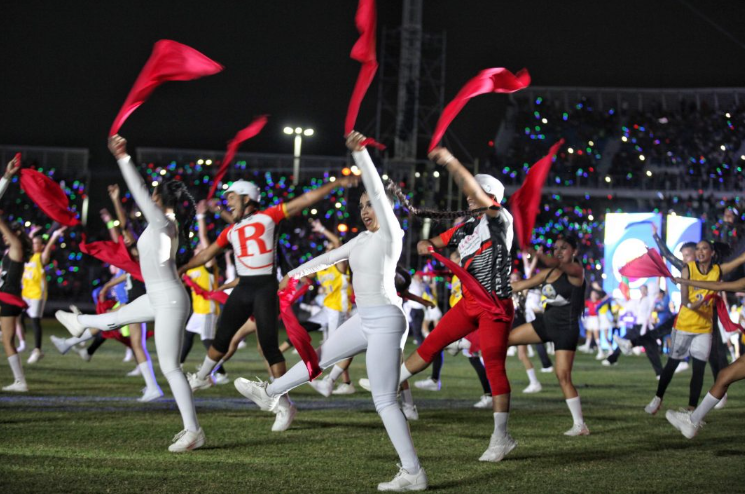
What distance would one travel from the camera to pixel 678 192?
137ft

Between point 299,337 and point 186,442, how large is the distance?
1178 mm

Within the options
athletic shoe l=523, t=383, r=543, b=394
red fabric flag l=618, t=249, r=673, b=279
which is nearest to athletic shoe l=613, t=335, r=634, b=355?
athletic shoe l=523, t=383, r=543, b=394

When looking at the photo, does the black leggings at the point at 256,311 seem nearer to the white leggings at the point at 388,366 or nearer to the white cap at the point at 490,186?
the white cap at the point at 490,186

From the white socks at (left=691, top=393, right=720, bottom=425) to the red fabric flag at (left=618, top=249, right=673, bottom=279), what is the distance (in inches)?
65.5

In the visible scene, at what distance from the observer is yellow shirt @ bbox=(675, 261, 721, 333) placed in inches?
389

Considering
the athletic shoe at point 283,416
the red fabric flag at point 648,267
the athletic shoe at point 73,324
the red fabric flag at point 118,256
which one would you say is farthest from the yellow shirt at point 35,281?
the red fabric flag at point 648,267

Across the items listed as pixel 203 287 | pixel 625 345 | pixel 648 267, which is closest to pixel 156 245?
pixel 648 267

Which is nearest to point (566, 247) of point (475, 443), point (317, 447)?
point (475, 443)

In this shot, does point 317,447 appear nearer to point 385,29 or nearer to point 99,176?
point 385,29

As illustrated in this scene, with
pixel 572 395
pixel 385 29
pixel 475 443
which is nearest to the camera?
pixel 475 443

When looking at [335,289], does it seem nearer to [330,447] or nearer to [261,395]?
[330,447]

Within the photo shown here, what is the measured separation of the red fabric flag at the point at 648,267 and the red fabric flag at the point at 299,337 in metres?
3.69

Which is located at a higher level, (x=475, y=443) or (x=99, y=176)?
(x=475, y=443)

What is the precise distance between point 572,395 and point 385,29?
24947 mm
